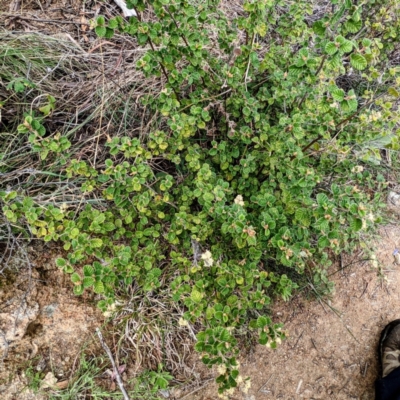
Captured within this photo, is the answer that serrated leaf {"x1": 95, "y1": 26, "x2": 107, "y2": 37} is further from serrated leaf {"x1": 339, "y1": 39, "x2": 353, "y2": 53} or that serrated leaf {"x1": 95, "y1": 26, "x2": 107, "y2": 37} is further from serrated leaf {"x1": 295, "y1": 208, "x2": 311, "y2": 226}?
serrated leaf {"x1": 295, "y1": 208, "x2": 311, "y2": 226}

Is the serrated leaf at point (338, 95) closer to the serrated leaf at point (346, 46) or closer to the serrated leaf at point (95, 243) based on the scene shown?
the serrated leaf at point (346, 46)

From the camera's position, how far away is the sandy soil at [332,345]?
2.47 m

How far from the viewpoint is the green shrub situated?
63.9 inches

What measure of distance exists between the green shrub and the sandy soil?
1.21 ft

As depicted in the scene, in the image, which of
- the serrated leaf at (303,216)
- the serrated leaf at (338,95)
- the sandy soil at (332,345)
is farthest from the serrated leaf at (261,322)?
the sandy soil at (332,345)

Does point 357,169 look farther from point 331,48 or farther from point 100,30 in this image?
point 100,30

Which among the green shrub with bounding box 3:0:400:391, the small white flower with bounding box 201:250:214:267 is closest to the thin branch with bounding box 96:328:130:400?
the green shrub with bounding box 3:0:400:391

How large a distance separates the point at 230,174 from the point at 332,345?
4.75 feet

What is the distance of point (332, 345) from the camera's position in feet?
8.55

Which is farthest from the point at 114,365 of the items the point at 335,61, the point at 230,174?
the point at 335,61

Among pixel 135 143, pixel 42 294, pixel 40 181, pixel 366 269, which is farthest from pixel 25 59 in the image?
pixel 366 269

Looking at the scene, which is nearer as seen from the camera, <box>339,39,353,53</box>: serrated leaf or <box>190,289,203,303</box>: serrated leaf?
<box>339,39,353,53</box>: serrated leaf

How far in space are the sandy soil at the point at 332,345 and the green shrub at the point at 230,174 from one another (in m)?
0.37

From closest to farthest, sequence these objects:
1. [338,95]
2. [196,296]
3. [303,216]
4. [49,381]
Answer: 1. [338,95]
2. [196,296]
3. [303,216]
4. [49,381]
